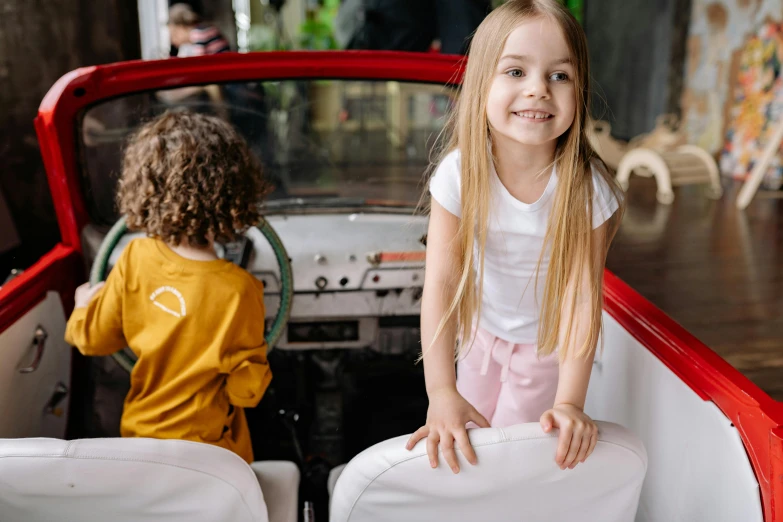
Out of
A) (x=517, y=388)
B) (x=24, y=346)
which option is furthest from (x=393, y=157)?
(x=24, y=346)

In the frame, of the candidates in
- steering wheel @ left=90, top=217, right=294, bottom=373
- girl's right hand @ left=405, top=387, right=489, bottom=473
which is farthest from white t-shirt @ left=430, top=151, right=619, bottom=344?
steering wheel @ left=90, top=217, right=294, bottom=373

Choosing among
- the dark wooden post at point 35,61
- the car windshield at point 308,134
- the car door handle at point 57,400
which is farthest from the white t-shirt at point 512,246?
the dark wooden post at point 35,61

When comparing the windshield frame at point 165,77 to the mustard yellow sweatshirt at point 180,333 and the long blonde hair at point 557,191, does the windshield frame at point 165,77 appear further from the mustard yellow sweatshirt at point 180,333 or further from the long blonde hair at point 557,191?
the long blonde hair at point 557,191

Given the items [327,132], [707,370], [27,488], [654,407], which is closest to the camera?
[27,488]

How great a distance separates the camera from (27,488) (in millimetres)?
879

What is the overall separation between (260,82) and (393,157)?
1.80 feet

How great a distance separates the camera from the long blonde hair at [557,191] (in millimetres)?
1197

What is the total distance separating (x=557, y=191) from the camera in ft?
4.05

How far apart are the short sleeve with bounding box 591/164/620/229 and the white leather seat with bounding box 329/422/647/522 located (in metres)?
0.45

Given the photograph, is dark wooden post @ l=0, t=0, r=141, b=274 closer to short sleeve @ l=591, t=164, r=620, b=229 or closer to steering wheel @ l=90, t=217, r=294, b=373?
steering wheel @ l=90, t=217, r=294, b=373

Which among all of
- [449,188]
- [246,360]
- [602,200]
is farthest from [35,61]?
[602,200]

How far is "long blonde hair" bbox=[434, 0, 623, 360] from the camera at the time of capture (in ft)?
3.93

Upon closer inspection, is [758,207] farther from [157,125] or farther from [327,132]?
[157,125]

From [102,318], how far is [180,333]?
0.61 feet
